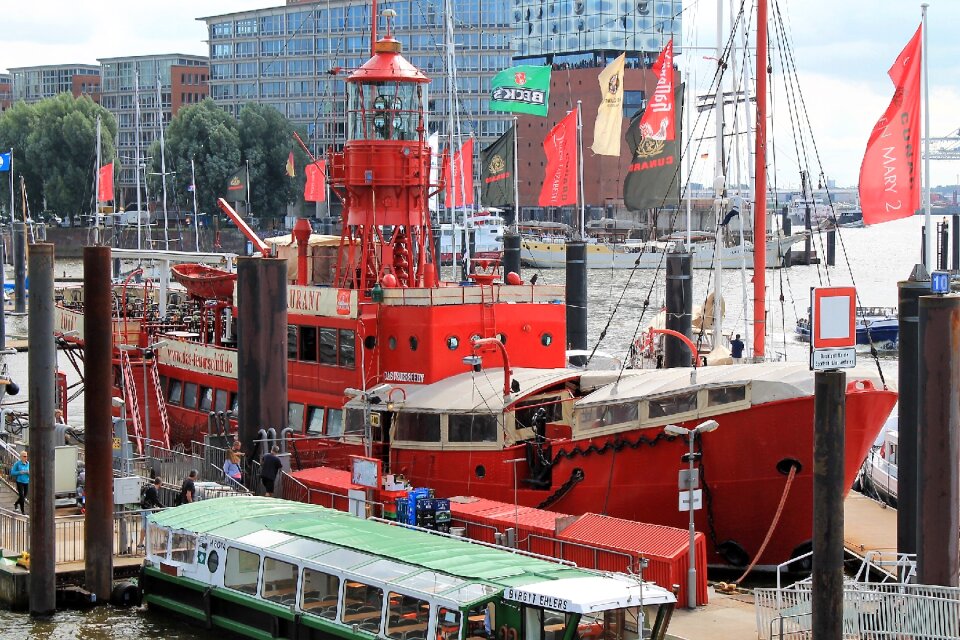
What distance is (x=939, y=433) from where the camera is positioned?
2183 cm

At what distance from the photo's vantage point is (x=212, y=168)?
13825 cm

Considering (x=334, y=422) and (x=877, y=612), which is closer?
(x=877, y=612)

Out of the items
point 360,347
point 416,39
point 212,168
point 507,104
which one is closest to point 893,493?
point 360,347

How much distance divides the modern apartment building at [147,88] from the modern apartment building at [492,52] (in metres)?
12.6

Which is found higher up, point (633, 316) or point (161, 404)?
point (161, 404)

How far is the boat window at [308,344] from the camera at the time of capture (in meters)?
35.2

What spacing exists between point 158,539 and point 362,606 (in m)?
6.04

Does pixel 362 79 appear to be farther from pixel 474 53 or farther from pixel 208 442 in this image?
pixel 474 53

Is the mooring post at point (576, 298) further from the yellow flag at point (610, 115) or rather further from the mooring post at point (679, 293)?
the mooring post at point (679, 293)

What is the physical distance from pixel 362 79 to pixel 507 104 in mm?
24490

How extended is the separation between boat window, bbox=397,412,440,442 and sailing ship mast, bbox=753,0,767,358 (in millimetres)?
7490

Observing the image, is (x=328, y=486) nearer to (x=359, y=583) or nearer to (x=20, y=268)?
(x=359, y=583)

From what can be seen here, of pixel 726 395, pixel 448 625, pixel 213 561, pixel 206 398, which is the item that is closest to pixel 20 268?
pixel 206 398

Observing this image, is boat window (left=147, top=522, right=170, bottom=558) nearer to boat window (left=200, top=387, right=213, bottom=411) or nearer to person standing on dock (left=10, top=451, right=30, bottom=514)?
person standing on dock (left=10, top=451, right=30, bottom=514)
